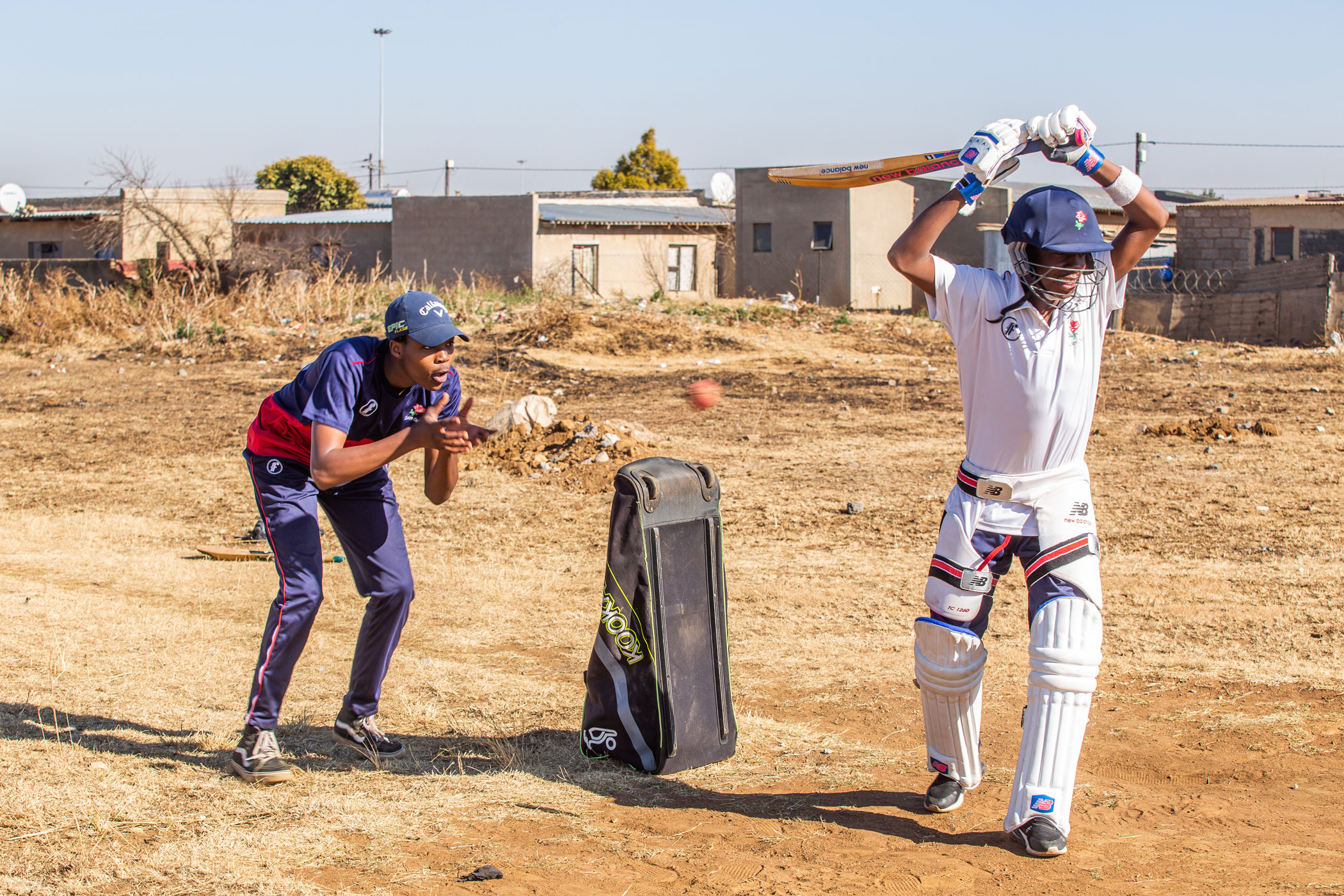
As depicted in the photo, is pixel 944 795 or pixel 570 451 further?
pixel 570 451

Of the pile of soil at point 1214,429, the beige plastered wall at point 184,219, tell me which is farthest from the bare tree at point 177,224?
the pile of soil at point 1214,429

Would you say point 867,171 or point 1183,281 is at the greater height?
point 1183,281

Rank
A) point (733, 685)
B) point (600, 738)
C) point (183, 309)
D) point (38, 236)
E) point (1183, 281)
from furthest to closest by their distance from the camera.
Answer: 1. point (38, 236)
2. point (1183, 281)
3. point (183, 309)
4. point (733, 685)
5. point (600, 738)

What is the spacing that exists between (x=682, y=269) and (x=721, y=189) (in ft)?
20.6

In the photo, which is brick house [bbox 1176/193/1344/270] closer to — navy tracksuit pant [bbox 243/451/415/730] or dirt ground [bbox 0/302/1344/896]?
dirt ground [bbox 0/302/1344/896]

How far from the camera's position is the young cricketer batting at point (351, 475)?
4.12 m

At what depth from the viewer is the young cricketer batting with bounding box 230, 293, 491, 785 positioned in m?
4.12

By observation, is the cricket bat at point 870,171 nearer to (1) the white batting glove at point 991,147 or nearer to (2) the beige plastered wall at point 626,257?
(1) the white batting glove at point 991,147

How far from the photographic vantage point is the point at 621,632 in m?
4.46

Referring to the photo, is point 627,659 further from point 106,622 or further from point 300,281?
point 300,281

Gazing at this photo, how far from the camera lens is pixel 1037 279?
3.71 metres

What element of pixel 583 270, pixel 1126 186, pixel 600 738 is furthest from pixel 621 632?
pixel 583 270

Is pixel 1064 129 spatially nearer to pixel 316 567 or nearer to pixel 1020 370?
pixel 1020 370

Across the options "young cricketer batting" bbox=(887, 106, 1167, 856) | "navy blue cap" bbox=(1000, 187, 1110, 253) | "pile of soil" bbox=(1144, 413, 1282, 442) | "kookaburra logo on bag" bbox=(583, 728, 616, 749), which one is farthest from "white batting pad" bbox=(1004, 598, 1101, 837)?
"pile of soil" bbox=(1144, 413, 1282, 442)
